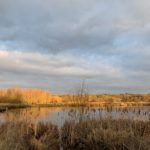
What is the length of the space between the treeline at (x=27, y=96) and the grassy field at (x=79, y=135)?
148 feet

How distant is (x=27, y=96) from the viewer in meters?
58.2

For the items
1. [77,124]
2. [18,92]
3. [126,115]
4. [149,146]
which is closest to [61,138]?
[77,124]

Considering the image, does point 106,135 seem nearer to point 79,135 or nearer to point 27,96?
point 79,135

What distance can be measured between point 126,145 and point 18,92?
52.5m

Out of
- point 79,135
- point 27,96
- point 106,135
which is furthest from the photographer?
point 27,96

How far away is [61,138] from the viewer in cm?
1173

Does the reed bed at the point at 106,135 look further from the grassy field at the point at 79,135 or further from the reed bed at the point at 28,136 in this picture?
the reed bed at the point at 28,136

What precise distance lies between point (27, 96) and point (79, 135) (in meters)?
47.9

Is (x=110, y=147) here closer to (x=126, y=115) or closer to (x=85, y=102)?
(x=126, y=115)

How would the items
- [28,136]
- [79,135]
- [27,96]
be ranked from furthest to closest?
[27,96] → [28,136] → [79,135]

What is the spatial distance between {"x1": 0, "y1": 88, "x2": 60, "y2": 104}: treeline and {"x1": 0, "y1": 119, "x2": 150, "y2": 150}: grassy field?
45.1 meters

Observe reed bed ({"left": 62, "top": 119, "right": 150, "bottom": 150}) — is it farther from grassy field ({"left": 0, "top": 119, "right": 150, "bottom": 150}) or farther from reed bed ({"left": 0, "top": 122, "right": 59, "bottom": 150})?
reed bed ({"left": 0, "top": 122, "right": 59, "bottom": 150})

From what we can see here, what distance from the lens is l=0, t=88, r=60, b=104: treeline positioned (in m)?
57.4

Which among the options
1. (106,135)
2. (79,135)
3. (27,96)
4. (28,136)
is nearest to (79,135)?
(79,135)
